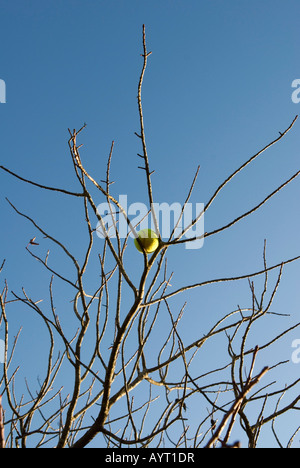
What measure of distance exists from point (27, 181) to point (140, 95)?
0.46m

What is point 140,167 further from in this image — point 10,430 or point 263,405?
point 10,430

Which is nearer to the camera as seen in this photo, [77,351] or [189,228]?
[189,228]

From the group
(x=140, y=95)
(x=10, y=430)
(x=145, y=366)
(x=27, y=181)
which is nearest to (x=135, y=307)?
(x=145, y=366)

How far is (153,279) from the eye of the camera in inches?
70.4

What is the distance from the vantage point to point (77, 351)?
64.3 inches

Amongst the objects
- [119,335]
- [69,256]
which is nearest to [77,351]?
[119,335]

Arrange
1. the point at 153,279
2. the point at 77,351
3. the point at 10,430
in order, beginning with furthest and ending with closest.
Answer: the point at 10,430, the point at 153,279, the point at 77,351
